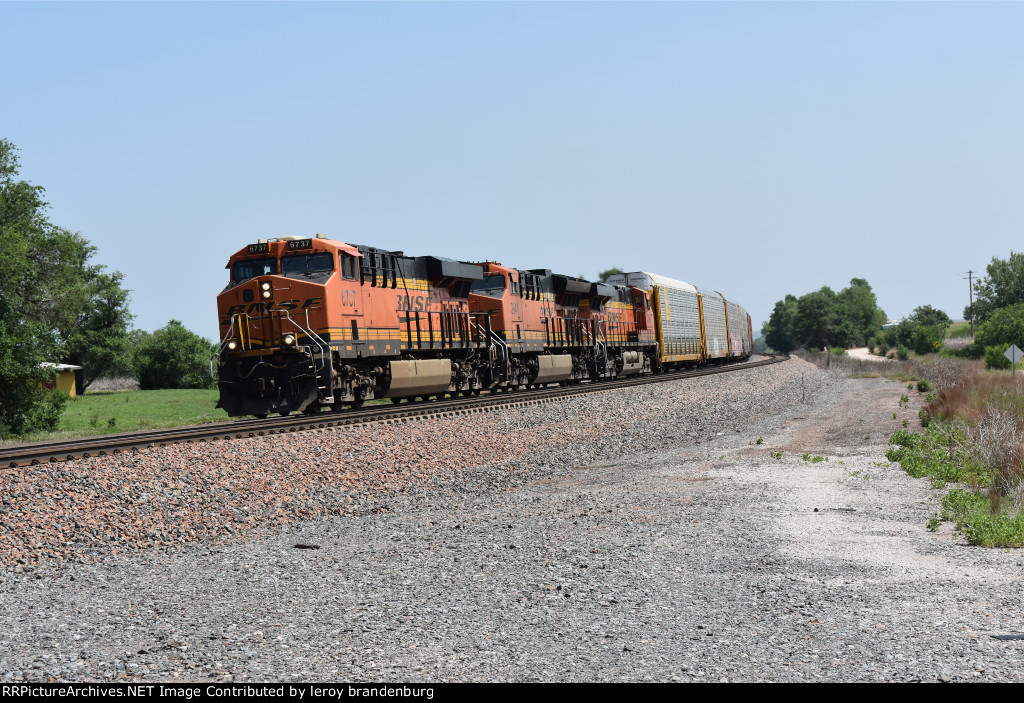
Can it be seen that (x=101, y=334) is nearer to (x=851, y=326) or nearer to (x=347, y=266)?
(x=347, y=266)

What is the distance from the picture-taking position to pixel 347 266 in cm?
1983

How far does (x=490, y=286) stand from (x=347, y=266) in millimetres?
8076

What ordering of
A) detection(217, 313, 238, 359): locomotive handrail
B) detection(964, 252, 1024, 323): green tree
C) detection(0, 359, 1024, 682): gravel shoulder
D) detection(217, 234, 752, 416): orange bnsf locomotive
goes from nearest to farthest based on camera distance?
detection(0, 359, 1024, 682): gravel shoulder
detection(217, 234, 752, 416): orange bnsf locomotive
detection(217, 313, 238, 359): locomotive handrail
detection(964, 252, 1024, 323): green tree

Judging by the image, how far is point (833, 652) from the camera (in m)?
5.35

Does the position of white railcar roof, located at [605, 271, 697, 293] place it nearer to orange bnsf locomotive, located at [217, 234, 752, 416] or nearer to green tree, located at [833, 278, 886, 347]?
orange bnsf locomotive, located at [217, 234, 752, 416]

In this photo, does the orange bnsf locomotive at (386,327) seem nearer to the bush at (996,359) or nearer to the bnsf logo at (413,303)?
the bnsf logo at (413,303)

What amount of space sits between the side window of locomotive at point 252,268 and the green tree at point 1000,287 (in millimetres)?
110845

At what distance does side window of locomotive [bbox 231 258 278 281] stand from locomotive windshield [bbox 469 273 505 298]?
26.9 feet

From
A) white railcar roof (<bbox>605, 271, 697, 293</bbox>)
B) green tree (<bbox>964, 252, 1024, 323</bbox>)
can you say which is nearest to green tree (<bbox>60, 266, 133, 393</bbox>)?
white railcar roof (<bbox>605, 271, 697, 293</bbox>)

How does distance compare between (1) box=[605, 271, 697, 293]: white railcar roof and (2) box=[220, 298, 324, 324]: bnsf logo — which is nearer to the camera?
(2) box=[220, 298, 324, 324]: bnsf logo

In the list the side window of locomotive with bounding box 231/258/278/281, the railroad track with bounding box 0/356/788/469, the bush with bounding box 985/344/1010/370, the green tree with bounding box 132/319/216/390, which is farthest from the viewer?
the green tree with bounding box 132/319/216/390

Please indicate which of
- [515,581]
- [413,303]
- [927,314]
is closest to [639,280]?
[413,303]

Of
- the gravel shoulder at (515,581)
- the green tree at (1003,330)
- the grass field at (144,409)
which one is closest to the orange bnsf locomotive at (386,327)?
the gravel shoulder at (515,581)

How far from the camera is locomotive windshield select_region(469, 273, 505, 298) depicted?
88.7ft
